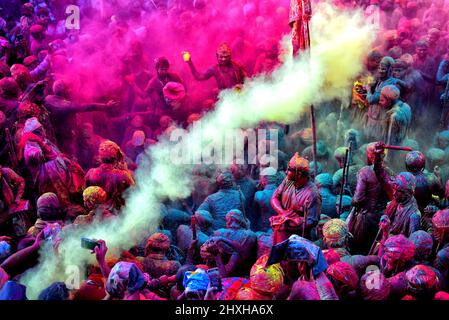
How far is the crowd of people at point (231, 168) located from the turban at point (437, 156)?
3cm

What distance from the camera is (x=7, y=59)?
48.3ft

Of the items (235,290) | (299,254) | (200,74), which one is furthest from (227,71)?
(299,254)

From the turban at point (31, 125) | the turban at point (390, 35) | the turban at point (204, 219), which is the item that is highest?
the turban at point (390, 35)

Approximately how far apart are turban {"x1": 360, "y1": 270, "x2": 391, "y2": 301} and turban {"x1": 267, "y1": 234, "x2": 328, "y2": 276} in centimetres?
62

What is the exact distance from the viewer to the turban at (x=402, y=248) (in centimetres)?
837

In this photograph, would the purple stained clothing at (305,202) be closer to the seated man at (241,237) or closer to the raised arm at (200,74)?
the seated man at (241,237)

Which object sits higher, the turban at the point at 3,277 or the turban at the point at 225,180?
the turban at the point at 225,180

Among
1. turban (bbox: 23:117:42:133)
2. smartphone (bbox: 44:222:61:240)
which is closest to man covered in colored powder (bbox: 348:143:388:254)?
smartphone (bbox: 44:222:61:240)

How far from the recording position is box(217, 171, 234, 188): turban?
35.3 ft

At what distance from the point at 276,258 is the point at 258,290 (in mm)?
397

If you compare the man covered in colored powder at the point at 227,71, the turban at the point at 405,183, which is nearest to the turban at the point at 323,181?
the turban at the point at 405,183

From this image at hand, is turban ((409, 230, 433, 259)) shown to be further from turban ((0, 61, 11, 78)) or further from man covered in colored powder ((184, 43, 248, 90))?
turban ((0, 61, 11, 78))

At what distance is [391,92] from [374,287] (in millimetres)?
5450
